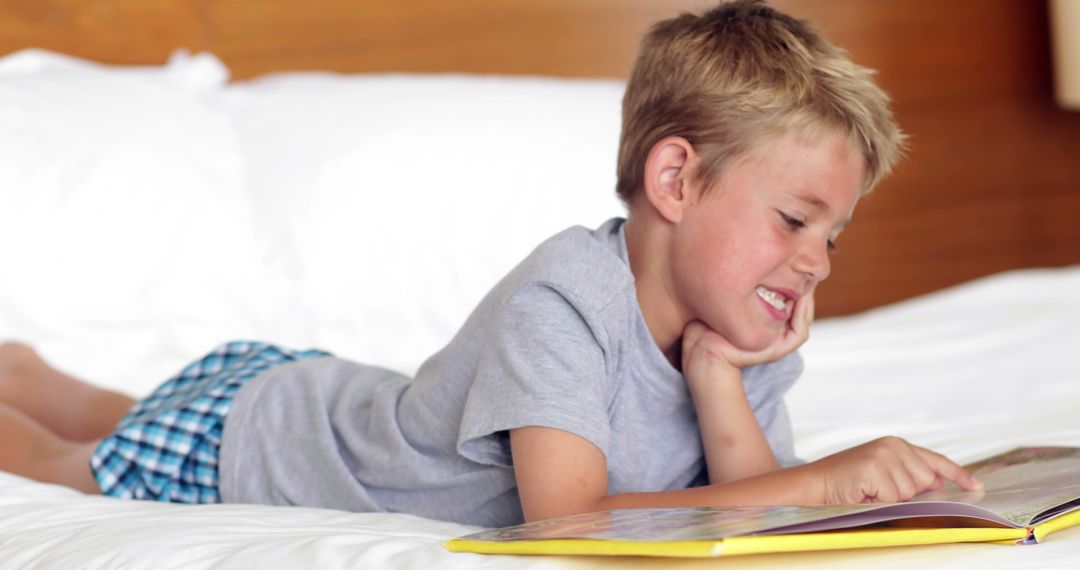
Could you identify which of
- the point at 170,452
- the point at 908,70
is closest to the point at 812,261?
the point at 170,452

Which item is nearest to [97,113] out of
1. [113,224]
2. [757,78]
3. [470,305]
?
[113,224]

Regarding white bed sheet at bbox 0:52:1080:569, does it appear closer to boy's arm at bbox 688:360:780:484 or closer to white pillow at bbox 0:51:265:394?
white pillow at bbox 0:51:265:394

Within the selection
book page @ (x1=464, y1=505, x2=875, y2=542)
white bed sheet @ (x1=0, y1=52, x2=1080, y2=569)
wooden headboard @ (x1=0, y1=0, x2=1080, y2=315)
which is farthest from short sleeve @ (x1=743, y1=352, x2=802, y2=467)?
wooden headboard @ (x1=0, y1=0, x2=1080, y2=315)

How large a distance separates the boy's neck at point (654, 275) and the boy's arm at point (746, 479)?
18 cm

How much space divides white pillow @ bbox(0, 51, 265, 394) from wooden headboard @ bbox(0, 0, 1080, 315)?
44cm

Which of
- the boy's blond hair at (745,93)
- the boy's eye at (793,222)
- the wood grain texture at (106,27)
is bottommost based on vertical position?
the boy's eye at (793,222)

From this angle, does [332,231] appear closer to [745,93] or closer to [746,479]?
[745,93]

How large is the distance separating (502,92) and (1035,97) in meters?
1.35

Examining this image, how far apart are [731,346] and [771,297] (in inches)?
2.1

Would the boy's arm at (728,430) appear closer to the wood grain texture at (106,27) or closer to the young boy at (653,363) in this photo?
the young boy at (653,363)

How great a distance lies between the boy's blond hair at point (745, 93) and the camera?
957mm

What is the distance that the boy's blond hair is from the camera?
957 mm

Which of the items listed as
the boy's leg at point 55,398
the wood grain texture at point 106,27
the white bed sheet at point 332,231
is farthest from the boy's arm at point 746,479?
the wood grain texture at point 106,27

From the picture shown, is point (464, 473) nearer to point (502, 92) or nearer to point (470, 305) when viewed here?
point (470, 305)
